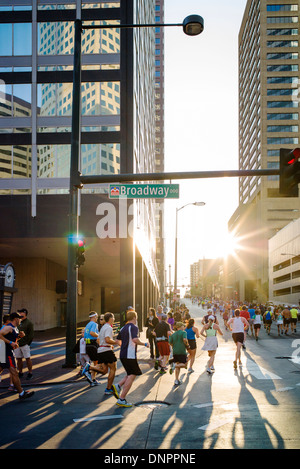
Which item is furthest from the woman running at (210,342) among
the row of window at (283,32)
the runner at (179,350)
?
the row of window at (283,32)

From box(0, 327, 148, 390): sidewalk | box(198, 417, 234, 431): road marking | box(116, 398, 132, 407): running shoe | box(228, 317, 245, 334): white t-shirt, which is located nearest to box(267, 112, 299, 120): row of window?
box(0, 327, 148, 390): sidewalk

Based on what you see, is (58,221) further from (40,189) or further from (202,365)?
(202,365)

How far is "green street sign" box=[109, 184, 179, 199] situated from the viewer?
1306 centimetres

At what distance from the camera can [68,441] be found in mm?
6590

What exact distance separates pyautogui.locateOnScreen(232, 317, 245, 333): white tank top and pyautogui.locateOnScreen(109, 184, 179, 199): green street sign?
16.1 ft

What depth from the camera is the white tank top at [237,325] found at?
1520 centimetres

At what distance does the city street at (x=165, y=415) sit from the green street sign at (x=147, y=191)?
498 centimetres

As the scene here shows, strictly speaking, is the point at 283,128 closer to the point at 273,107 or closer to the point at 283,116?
the point at 283,116

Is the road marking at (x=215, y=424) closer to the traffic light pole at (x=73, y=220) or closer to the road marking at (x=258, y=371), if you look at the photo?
the road marking at (x=258, y=371)

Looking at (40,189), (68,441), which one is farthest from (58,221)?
(68,441)

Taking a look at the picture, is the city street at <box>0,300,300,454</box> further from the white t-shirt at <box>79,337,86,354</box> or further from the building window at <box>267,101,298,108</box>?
the building window at <box>267,101,298,108</box>

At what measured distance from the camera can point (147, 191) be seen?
43.2ft

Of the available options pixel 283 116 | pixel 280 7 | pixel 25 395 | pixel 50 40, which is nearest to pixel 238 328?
pixel 25 395

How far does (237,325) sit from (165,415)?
7.53 meters
